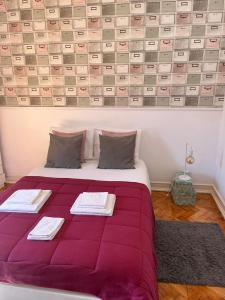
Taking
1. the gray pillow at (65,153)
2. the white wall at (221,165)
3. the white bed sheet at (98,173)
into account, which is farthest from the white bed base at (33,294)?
the white wall at (221,165)

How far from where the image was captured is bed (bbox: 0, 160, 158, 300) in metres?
1.37

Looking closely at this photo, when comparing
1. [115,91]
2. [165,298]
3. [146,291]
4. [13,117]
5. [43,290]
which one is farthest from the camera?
[13,117]

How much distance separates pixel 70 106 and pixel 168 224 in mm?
1869

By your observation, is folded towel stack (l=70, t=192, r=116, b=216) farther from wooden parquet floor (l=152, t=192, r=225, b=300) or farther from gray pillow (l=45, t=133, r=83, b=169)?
gray pillow (l=45, t=133, r=83, b=169)

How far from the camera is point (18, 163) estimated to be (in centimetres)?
355

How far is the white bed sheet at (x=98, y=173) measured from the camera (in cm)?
252

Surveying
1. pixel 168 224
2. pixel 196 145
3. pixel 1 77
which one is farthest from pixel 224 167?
pixel 1 77

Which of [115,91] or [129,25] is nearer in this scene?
[129,25]

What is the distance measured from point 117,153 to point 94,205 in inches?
39.1

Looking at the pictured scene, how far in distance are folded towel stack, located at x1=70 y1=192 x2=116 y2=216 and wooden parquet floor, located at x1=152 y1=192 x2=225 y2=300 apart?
68cm

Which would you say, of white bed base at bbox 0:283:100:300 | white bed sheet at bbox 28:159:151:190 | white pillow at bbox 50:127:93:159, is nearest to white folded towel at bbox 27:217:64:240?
white bed base at bbox 0:283:100:300

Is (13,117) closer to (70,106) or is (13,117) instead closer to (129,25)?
(70,106)

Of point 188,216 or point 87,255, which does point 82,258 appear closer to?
point 87,255

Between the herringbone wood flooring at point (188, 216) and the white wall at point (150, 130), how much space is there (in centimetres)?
31
